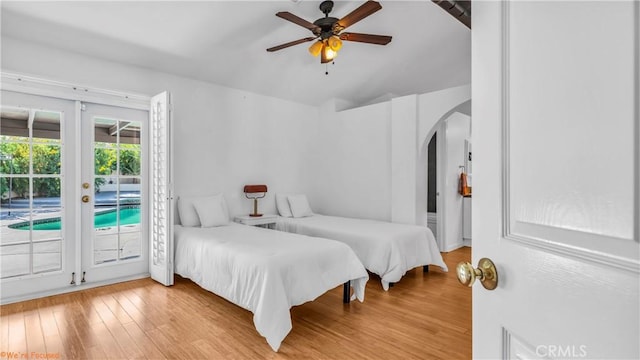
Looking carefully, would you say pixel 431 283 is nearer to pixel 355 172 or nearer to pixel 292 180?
pixel 355 172

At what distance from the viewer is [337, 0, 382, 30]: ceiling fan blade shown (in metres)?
2.70

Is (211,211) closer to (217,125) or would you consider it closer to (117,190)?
(117,190)

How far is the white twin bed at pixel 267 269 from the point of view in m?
2.38

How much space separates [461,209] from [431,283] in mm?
2479

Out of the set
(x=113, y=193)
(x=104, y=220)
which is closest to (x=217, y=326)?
(x=104, y=220)

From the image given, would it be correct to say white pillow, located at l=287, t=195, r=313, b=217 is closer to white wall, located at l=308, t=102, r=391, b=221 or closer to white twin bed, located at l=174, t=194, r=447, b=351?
white twin bed, located at l=174, t=194, r=447, b=351

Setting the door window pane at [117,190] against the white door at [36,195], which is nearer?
the white door at [36,195]

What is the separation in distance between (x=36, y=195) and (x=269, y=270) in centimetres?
269

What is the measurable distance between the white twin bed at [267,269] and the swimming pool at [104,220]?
63 centimetres

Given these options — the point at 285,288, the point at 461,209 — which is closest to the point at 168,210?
the point at 285,288

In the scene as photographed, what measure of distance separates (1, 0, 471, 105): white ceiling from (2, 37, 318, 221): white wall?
0.50 ft

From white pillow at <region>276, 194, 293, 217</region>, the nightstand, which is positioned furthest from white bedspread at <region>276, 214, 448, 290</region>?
white pillow at <region>276, 194, 293, 217</region>

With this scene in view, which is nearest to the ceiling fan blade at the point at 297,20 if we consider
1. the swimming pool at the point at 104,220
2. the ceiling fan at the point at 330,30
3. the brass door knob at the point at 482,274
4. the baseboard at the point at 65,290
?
the ceiling fan at the point at 330,30

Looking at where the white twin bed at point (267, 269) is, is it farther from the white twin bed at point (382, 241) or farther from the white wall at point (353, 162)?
the white wall at point (353, 162)
